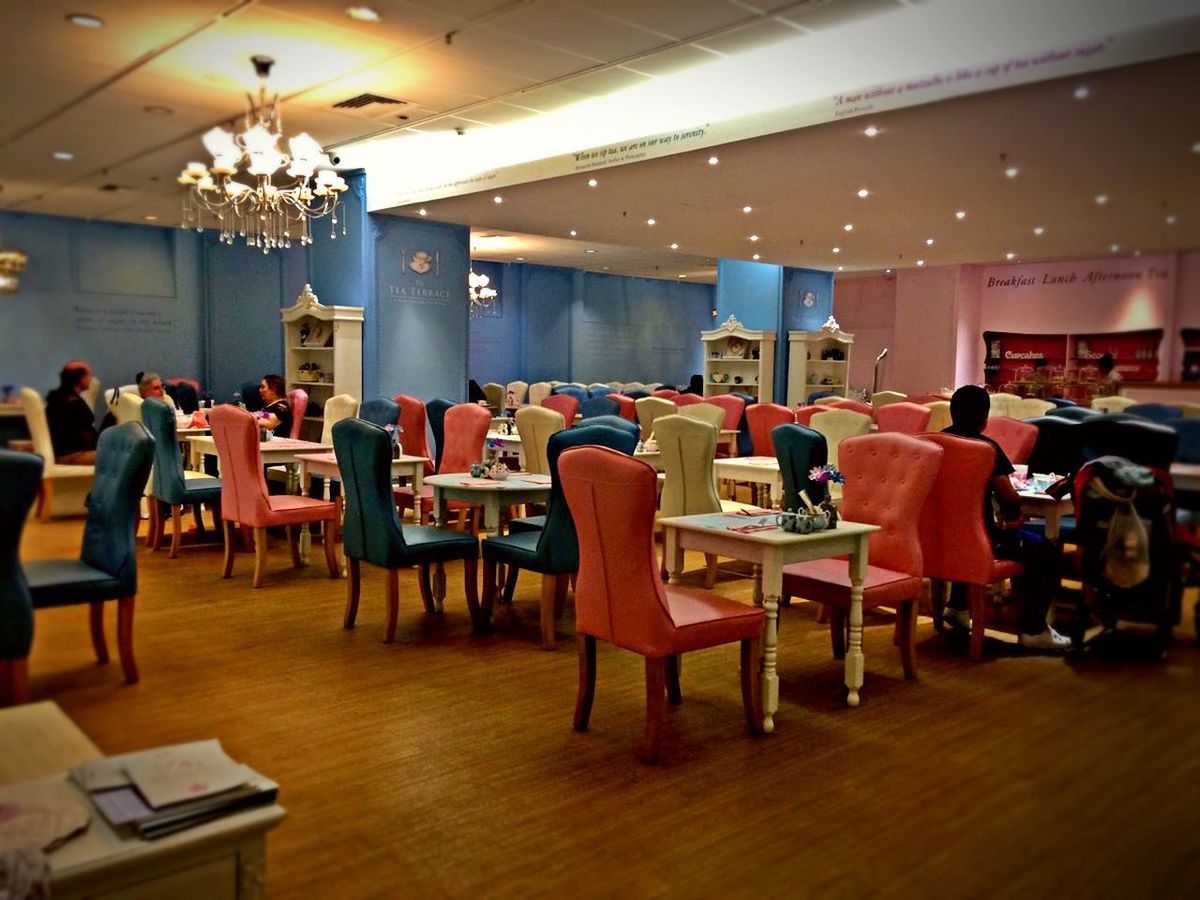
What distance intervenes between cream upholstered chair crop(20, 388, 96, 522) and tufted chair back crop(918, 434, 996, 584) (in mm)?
3261

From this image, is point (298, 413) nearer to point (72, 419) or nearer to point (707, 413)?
point (707, 413)

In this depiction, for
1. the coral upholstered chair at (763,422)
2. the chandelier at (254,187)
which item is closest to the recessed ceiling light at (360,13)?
the chandelier at (254,187)

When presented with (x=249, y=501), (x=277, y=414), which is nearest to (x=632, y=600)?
(x=249, y=501)

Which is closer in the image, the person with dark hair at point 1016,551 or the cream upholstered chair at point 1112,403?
the cream upholstered chair at point 1112,403

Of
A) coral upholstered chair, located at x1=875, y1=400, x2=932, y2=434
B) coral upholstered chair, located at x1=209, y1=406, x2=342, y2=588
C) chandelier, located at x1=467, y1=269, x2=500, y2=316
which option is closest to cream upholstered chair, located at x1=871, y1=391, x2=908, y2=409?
coral upholstered chair, located at x1=875, y1=400, x2=932, y2=434

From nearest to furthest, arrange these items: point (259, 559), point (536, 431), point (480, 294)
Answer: point (259, 559) < point (536, 431) < point (480, 294)

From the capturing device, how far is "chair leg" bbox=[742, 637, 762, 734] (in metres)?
3.30

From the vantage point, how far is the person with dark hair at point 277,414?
8.07 feet

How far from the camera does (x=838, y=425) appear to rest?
21.9ft

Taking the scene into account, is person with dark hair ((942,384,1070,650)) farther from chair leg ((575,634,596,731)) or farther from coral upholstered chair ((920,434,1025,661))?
chair leg ((575,634,596,731))

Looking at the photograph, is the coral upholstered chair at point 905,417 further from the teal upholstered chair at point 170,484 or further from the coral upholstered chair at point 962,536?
the teal upholstered chair at point 170,484

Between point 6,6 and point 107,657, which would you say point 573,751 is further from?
point 6,6

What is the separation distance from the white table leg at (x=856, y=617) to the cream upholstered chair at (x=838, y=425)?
117 inches

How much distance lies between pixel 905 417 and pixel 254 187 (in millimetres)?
2516
